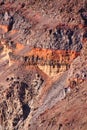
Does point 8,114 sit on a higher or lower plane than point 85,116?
lower

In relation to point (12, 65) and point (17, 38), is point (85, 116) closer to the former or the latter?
point (12, 65)

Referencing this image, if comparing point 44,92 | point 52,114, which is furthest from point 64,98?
point 44,92

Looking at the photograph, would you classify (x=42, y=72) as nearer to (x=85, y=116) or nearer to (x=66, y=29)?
(x=66, y=29)

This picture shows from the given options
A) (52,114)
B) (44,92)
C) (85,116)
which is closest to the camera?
(85,116)

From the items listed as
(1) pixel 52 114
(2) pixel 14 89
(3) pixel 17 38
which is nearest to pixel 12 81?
(2) pixel 14 89

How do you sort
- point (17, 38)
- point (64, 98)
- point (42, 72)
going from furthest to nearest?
point (17, 38) → point (42, 72) → point (64, 98)

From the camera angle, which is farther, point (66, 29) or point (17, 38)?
point (17, 38)
